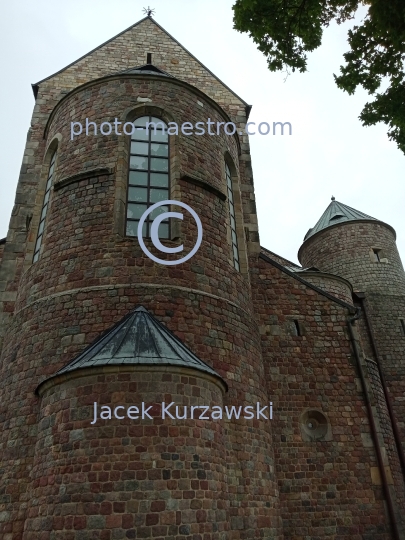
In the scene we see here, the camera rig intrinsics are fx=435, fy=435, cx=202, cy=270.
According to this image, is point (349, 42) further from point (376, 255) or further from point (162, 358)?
point (376, 255)

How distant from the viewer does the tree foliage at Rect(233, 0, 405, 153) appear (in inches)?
258

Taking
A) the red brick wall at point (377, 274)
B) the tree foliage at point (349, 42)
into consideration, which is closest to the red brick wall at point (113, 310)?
the tree foliage at point (349, 42)

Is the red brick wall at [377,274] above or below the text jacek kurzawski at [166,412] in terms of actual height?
above

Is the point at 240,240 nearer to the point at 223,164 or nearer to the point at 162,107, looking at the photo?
the point at 223,164

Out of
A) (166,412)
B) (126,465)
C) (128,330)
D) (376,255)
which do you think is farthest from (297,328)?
(376,255)

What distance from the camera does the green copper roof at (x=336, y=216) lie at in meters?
21.7

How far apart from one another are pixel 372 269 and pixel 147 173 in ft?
45.2

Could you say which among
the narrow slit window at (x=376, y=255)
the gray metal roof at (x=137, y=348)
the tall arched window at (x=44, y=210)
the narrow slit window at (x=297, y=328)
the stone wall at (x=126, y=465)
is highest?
the narrow slit window at (x=376, y=255)

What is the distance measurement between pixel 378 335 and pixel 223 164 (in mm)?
11171

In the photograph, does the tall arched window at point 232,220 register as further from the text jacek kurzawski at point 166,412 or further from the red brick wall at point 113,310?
the text jacek kurzawski at point 166,412

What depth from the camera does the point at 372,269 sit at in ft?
64.6

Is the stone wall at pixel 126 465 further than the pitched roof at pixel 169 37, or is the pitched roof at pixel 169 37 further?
the pitched roof at pixel 169 37

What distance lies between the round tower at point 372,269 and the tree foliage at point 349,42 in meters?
11.2

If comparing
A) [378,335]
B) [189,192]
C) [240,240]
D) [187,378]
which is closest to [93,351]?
[187,378]
